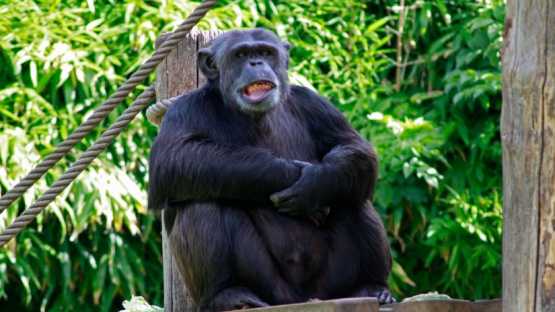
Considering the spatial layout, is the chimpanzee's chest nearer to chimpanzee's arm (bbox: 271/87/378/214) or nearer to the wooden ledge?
chimpanzee's arm (bbox: 271/87/378/214)

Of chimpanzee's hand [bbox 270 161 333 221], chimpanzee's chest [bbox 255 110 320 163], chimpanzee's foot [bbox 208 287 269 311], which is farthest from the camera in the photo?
chimpanzee's chest [bbox 255 110 320 163]

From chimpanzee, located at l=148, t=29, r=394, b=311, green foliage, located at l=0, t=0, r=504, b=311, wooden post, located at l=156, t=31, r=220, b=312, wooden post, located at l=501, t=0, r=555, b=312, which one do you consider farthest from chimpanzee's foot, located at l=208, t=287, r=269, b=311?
green foliage, located at l=0, t=0, r=504, b=311

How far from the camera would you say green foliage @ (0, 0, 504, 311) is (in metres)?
9.24

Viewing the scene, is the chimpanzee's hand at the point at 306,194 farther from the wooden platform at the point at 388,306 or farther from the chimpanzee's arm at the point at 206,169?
the wooden platform at the point at 388,306

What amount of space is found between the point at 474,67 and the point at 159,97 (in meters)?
4.41

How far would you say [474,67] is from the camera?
10.2m

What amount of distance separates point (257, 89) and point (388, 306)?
1.58 meters

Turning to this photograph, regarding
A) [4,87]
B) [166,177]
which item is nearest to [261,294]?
[166,177]

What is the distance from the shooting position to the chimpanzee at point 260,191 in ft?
18.3

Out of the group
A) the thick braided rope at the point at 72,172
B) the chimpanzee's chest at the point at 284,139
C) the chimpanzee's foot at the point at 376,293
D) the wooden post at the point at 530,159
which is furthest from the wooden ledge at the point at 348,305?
the thick braided rope at the point at 72,172

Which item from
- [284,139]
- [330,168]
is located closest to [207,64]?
[284,139]

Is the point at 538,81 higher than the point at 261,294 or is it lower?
higher

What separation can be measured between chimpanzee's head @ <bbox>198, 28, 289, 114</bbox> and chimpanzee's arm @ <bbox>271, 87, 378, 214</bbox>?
0.60ft

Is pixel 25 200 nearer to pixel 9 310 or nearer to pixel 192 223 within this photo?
pixel 9 310
